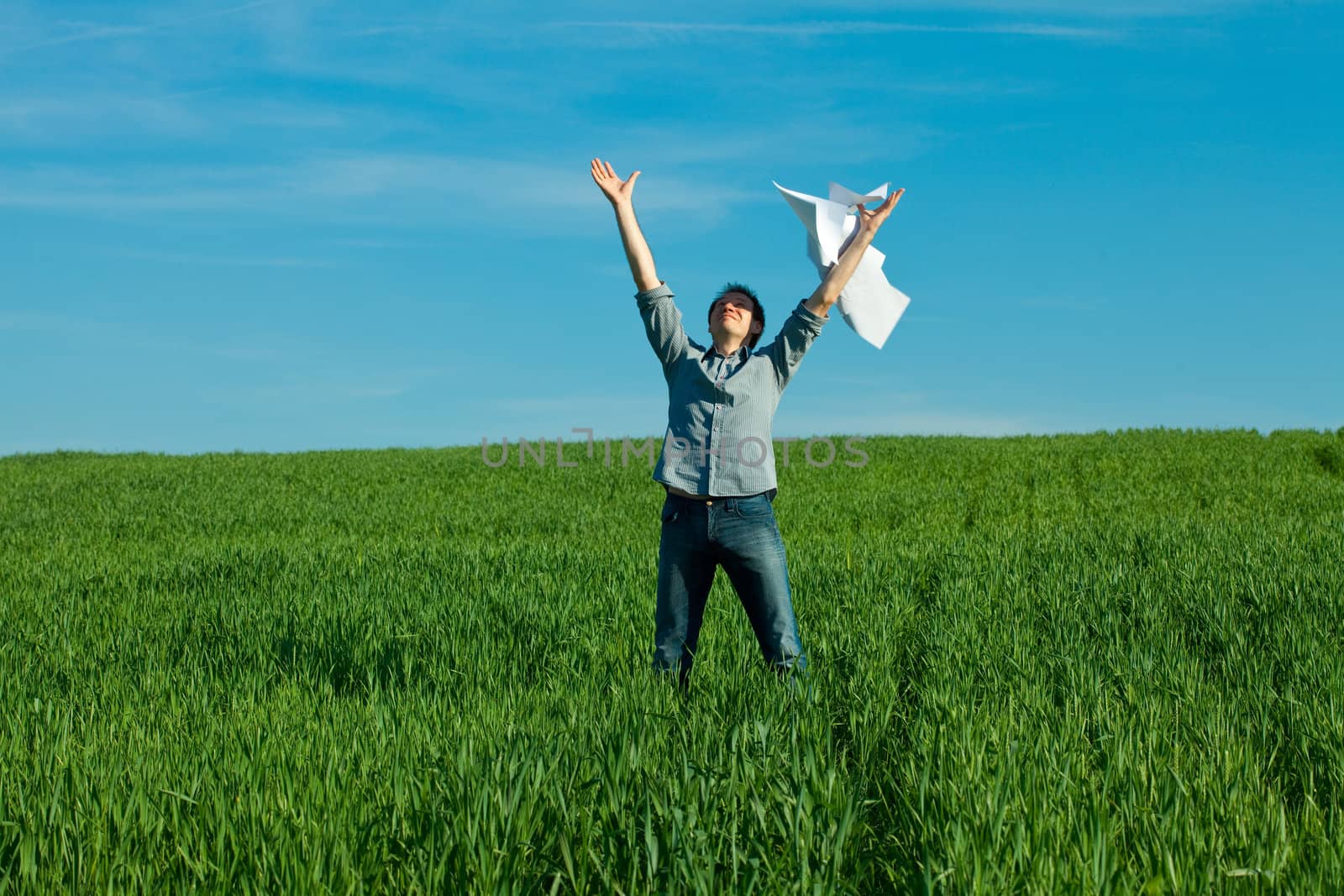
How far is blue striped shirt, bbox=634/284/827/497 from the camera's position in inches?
187

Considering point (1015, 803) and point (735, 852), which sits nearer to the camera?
point (735, 852)

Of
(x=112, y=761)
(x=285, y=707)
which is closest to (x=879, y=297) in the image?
(x=285, y=707)

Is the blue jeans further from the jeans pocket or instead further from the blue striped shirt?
the blue striped shirt

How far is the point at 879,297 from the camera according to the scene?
5.09 m

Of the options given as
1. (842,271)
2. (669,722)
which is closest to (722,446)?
(842,271)

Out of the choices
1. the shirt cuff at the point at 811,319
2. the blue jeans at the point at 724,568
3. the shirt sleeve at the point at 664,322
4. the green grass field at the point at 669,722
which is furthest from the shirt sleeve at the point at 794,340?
the green grass field at the point at 669,722

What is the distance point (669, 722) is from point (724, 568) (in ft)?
2.64

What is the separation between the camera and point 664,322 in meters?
4.98

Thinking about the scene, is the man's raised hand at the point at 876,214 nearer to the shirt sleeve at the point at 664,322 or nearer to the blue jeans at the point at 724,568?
the shirt sleeve at the point at 664,322

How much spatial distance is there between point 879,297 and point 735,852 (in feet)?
10.2

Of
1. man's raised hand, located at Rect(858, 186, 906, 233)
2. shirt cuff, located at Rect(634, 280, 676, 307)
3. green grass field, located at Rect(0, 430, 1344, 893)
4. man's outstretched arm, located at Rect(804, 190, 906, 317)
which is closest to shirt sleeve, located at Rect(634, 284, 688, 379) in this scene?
shirt cuff, located at Rect(634, 280, 676, 307)

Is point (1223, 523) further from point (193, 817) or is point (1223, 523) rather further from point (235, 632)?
point (193, 817)

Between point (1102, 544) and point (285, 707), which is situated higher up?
point (1102, 544)

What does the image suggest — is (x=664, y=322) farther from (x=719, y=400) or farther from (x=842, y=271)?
(x=842, y=271)
